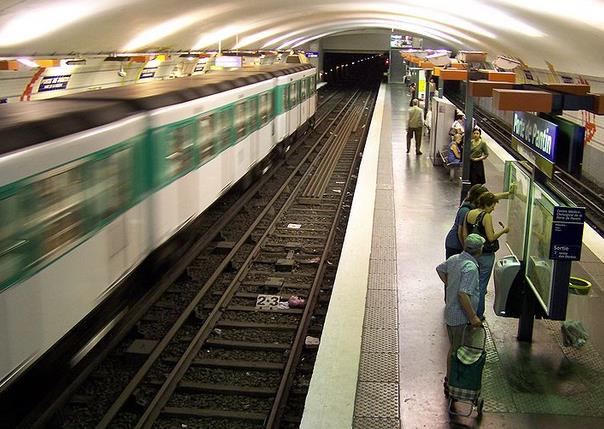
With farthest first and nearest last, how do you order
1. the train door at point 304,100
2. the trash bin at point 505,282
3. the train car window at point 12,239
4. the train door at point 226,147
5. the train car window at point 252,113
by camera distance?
1. the train door at point 304,100
2. the train car window at point 252,113
3. the train door at point 226,147
4. the trash bin at point 505,282
5. the train car window at point 12,239

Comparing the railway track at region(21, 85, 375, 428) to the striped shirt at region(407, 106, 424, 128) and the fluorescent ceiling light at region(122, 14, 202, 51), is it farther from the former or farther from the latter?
the fluorescent ceiling light at region(122, 14, 202, 51)

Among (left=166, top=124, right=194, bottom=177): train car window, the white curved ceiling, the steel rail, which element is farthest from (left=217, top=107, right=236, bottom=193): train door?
the white curved ceiling

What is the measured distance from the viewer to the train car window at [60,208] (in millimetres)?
4883

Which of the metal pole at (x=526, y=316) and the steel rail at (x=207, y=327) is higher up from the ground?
the metal pole at (x=526, y=316)

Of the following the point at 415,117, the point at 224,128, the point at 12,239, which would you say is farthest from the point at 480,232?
the point at 415,117

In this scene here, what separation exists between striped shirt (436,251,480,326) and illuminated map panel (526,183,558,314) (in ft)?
2.28

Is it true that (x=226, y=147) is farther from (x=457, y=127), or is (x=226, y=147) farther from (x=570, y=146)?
(x=570, y=146)

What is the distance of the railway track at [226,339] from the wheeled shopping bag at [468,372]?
48.5 inches

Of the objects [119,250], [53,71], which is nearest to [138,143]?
[119,250]

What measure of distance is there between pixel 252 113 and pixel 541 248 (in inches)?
322

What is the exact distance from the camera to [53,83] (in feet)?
53.4

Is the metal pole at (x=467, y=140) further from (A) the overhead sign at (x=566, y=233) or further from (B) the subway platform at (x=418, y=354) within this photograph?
(A) the overhead sign at (x=566, y=233)

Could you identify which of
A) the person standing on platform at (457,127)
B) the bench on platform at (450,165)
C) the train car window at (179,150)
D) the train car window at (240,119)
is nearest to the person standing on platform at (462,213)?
the train car window at (179,150)

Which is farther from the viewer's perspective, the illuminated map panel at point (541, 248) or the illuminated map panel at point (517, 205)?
the illuminated map panel at point (517, 205)
